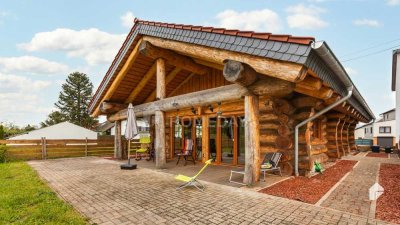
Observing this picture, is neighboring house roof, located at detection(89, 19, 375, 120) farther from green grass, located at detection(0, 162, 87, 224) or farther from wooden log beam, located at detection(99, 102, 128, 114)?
wooden log beam, located at detection(99, 102, 128, 114)

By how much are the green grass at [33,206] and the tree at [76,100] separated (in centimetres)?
3491

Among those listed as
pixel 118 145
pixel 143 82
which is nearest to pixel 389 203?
pixel 143 82

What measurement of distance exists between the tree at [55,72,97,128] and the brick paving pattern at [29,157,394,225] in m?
35.3

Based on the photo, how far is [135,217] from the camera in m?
3.83

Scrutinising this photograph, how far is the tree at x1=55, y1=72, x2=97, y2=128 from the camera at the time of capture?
38.3 meters

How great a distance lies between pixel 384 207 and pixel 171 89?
9753 millimetres

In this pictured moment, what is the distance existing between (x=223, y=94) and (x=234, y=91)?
419 millimetres

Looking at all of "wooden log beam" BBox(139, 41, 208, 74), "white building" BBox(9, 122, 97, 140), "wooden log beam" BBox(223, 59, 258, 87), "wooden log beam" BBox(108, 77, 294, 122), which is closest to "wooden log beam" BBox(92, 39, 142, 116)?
"wooden log beam" BBox(139, 41, 208, 74)

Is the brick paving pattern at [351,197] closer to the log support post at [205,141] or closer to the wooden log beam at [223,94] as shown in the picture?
the wooden log beam at [223,94]

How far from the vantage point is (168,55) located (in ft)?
28.9

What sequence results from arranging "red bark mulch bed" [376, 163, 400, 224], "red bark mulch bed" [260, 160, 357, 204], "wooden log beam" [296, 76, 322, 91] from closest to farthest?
"red bark mulch bed" [376, 163, 400, 224] < "red bark mulch bed" [260, 160, 357, 204] < "wooden log beam" [296, 76, 322, 91]

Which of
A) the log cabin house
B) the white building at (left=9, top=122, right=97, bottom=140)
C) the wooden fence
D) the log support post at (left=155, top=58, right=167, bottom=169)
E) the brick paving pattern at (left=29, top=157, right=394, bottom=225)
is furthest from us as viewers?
the white building at (left=9, top=122, right=97, bottom=140)

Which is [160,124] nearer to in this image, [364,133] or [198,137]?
[198,137]

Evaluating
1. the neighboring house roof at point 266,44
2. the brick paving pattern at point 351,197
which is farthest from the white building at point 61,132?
the brick paving pattern at point 351,197
